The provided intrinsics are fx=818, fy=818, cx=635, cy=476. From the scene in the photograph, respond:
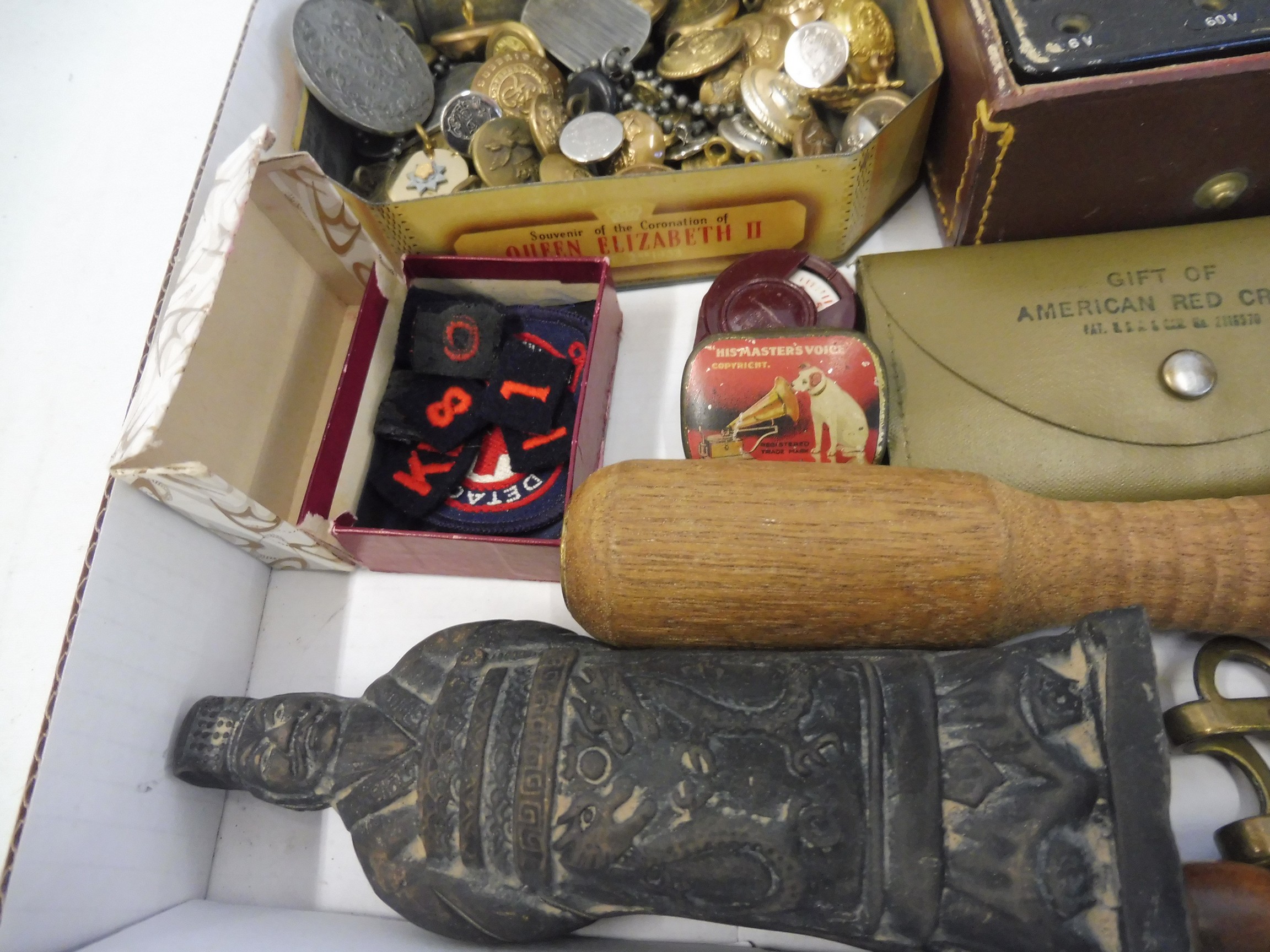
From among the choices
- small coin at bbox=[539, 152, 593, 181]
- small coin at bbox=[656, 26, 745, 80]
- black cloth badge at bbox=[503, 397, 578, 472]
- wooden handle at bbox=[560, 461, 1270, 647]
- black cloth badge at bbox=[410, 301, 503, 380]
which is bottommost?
wooden handle at bbox=[560, 461, 1270, 647]

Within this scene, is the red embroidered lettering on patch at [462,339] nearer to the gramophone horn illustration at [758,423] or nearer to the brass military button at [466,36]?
the gramophone horn illustration at [758,423]

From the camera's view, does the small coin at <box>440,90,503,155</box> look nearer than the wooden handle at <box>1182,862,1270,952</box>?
No

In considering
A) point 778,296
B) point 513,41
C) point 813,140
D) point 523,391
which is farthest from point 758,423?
point 513,41

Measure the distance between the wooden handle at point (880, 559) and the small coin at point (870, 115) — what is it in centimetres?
51

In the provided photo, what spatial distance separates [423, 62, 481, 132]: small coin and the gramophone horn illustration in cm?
65

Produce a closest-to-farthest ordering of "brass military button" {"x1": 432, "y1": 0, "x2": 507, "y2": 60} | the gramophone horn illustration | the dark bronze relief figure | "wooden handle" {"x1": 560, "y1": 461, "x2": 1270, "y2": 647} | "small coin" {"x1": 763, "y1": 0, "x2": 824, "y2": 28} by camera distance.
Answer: the dark bronze relief figure < "wooden handle" {"x1": 560, "y1": 461, "x2": 1270, "y2": 647} < the gramophone horn illustration < "small coin" {"x1": 763, "y1": 0, "x2": 824, "y2": 28} < "brass military button" {"x1": 432, "y1": 0, "x2": 507, "y2": 60}

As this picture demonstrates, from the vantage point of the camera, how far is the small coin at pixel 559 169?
1046 mm

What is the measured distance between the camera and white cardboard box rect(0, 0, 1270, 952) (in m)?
0.72

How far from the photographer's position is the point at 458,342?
1013 millimetres

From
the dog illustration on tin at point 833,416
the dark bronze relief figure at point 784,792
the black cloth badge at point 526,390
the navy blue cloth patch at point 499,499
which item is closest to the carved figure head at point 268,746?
the dark bronze relief figure at point 784,792

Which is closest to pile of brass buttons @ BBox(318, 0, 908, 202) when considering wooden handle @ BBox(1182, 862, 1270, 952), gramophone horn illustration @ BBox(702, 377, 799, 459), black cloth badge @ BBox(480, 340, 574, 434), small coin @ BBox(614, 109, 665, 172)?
small coin @ BBox(614, 109, 665, 172)

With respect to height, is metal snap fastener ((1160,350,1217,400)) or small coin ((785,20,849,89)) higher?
small coin ((785,20,849,89))

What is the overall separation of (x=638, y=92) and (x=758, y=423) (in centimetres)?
57

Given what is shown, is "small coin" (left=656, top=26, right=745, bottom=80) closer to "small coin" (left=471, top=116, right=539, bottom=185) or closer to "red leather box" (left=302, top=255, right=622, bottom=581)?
"small coin" (left=471, top=116, right=539, bottom=185)
